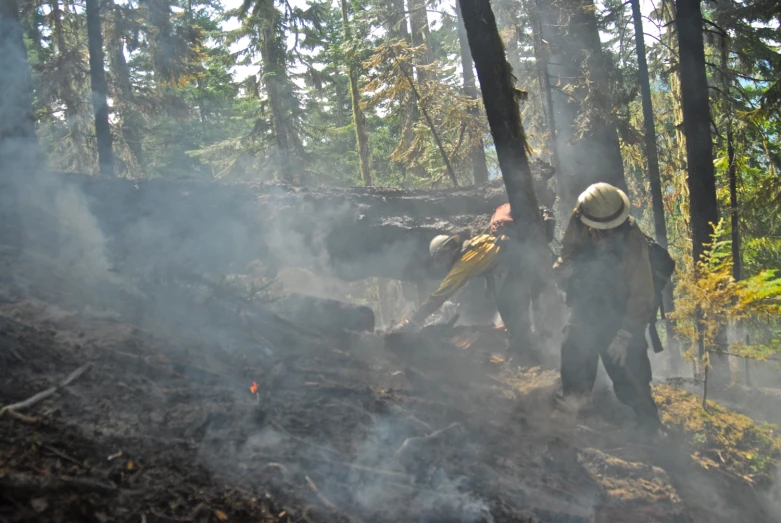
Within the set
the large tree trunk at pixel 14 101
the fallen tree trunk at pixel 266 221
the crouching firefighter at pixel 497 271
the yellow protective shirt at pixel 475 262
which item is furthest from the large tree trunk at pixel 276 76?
the yellow protective shirt at pixel 475 262

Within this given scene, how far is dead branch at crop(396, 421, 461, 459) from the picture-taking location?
452 centimetres

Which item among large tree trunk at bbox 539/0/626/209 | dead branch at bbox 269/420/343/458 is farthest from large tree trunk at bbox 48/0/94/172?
dead branch at bbox 269/420/343/458

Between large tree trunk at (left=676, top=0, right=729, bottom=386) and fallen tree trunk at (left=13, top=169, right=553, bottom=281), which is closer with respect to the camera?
fallen tree trunk at (left=13, top=169, right=553, bottom=281)

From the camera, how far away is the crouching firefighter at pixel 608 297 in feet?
Result: 17.8

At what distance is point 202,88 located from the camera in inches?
943

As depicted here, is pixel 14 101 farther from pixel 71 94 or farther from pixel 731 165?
pixel 731 165

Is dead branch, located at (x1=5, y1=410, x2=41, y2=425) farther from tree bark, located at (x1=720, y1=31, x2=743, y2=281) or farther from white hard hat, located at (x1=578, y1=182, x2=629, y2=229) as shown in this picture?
tree bark, located at (x1=720, y1=31, x2=743, y2=281)

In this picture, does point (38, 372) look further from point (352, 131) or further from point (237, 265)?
point (352, 131)

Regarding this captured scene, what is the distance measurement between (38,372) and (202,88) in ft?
72.4

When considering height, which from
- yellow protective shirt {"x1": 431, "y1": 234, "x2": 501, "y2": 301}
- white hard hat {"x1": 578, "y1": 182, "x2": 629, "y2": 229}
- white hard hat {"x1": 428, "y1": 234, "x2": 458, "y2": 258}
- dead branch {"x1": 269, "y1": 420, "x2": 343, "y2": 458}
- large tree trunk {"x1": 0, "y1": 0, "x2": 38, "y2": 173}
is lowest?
dead branch {"x1": 269, "y1": 420, "x2": 343, "y2": 458}

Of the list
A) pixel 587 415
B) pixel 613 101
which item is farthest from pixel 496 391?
pixel 613 101

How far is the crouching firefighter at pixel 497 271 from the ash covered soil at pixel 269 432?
798mm

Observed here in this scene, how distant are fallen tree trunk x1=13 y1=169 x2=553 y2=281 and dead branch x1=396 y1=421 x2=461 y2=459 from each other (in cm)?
493

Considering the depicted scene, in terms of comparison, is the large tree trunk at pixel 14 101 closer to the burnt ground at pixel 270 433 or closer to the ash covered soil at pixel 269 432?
the ash covered soil at pixel 269 432
